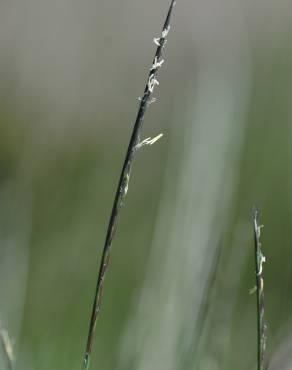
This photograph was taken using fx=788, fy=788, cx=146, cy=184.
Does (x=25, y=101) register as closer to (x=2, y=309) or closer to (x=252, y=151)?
(x=252, y=151)

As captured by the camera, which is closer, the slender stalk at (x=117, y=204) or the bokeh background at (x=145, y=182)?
the slender stalk at (x=117, y=204)

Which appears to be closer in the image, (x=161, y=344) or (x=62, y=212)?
(x=161, y=344)

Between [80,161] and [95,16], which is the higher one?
[95,16]

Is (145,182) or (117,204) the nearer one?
(117,204)

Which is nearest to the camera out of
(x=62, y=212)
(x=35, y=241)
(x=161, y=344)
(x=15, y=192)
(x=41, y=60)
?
(x=161, y=344)

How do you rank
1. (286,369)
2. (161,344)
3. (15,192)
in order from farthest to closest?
(15,192)
(161,344)
(286,369)

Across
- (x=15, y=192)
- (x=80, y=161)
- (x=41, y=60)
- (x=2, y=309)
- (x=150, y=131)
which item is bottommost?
(x=2, y=309)

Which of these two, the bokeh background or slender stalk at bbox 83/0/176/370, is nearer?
slender stalk at bbox 83/0/176/370

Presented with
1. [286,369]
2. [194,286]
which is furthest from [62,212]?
[286,369]
